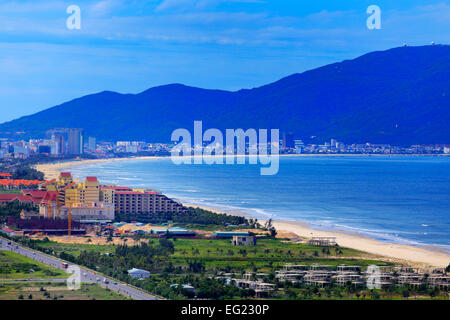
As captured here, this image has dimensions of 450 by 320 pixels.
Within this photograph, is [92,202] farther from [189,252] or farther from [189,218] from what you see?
[189,252]

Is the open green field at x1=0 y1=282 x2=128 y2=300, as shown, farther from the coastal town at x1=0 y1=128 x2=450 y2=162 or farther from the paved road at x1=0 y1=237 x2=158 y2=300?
the coastal town at x1=0 y1=128 x2=450 y2=162

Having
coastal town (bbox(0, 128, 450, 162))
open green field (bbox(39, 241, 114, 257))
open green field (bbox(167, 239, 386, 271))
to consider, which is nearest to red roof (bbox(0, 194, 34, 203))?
open green field (bbox(39, 241, 114, 257))

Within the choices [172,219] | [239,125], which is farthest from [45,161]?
[239,125]

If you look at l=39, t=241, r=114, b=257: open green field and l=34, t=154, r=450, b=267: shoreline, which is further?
l=34, t=154, r=450, b=267: shoreline

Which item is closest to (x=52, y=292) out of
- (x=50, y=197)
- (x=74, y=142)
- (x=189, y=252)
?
(x=189, y=252)

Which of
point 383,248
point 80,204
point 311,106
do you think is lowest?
point 383,248

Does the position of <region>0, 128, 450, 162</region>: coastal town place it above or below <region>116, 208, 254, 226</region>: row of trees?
above
